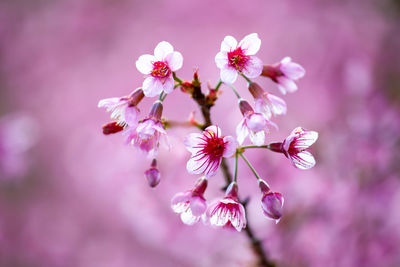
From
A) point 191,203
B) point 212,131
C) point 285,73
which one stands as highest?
point 285,73

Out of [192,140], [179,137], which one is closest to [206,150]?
[192,140]

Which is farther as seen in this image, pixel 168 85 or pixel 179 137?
pixel 179 137

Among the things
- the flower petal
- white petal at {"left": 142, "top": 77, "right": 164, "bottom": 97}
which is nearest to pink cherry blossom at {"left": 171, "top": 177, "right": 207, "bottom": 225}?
white petal at {"left": 142, "top": 77, "right": 164, "bottom": 97}

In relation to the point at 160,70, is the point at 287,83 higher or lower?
higher

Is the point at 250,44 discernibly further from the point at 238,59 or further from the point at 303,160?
the point at 303,160

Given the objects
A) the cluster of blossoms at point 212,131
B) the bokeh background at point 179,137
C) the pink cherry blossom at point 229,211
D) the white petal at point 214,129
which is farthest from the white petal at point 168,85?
the bokeh background at point 179,137

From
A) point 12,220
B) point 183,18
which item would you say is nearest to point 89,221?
point 12,220

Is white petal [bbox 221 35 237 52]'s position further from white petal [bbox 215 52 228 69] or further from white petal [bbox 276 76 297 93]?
white petal [bbox 276 76 297 93]
